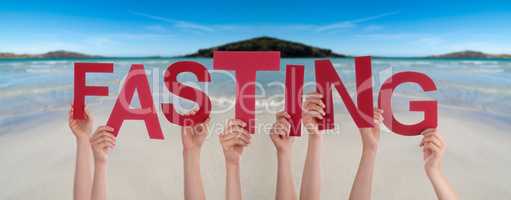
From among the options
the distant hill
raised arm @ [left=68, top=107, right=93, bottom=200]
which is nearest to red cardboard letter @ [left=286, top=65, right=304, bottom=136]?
raised arm @ [left=68, top=107, right=93, bottom=200]

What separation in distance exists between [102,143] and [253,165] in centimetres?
144

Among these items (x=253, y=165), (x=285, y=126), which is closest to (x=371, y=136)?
(x=285, y=126)

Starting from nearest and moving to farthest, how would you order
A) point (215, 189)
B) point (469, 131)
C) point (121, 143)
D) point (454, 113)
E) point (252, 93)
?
point (252, 93)
point (215, 189)
point (121, 143)
point (469, 131)
point (454, 113)

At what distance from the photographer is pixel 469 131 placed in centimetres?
336

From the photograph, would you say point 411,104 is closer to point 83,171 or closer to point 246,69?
point 246,69

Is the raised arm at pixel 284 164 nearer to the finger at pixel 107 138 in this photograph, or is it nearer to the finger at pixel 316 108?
the finger at pixel 316 108

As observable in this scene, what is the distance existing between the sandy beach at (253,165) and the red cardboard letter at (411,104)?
2.52 ft

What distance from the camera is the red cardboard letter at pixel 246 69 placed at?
5.49 ft

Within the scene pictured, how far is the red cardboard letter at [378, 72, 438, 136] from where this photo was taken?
5.41ft

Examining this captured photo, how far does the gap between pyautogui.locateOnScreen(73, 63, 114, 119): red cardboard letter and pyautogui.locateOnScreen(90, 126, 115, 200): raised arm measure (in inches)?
9.4

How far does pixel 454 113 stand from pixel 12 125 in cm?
523

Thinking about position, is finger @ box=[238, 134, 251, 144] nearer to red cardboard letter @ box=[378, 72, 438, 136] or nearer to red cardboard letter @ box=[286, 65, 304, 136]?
red cardboard letter @ box=[286, 65, 304, 136]

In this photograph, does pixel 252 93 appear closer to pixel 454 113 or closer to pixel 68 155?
pixel 68 155

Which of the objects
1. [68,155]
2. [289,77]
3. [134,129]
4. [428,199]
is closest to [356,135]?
[428,199]
